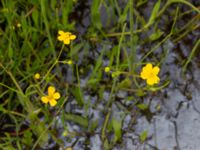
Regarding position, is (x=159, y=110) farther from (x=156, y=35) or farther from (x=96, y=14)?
(x=96, y=14)

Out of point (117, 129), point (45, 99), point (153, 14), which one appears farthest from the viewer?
point (153, 14)

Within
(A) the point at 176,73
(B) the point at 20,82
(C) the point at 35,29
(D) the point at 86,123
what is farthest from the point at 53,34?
(A) the point at 176,73

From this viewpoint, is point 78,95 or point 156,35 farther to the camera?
point 156,35

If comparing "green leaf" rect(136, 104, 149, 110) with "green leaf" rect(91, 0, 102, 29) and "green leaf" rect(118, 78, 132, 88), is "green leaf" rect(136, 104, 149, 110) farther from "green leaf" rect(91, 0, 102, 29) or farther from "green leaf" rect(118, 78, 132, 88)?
"green leaf" rect(91, 0, 102, 29)

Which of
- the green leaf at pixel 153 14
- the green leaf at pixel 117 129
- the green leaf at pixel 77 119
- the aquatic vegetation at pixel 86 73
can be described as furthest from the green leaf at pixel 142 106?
the green leaf at pixel 153 14

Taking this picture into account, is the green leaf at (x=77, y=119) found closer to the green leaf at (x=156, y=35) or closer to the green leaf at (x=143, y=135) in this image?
the green leaf at (x=143, y=135)

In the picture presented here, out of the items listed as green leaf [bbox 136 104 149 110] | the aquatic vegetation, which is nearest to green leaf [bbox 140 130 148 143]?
the aquatic vegetation

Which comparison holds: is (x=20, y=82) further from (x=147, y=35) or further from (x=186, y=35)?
(x=186, y=35)

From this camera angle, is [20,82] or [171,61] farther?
[171,61]

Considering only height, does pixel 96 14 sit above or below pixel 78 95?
above

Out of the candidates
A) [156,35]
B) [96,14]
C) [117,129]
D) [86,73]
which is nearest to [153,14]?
[156,35]

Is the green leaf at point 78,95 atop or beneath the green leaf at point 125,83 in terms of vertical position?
beneath
